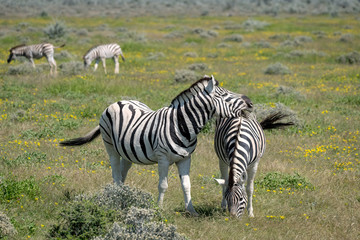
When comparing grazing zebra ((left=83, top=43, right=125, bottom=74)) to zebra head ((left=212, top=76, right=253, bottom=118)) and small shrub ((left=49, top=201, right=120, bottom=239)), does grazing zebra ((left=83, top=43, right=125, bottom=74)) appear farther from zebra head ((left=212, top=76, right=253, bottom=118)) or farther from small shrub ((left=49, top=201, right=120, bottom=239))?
small shrub ((left=49, top=201, right=120, bottom=239))

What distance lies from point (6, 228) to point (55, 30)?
2911 centimetres

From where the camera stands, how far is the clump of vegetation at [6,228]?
16.4 feet

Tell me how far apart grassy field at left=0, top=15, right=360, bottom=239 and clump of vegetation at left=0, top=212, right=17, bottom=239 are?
165 mm

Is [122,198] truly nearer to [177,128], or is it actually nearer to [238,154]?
[177,128]

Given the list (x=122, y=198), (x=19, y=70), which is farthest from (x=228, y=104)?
(x=19, y=70)

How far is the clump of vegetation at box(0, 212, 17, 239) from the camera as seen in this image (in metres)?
5.01

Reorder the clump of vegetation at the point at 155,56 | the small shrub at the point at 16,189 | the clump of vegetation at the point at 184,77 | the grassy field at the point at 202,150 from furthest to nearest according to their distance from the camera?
the clump of vegetation at the point at 155,56 → the clump of vegetation at the point at 184,77 → the small shrub at the point at 16,189 → the grassy field at the point at 202,150

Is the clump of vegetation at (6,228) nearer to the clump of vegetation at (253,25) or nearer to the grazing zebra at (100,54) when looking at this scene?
the grazing zebra at (100,54)

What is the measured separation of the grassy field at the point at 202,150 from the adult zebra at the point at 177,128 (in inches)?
29.2

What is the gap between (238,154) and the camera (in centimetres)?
557

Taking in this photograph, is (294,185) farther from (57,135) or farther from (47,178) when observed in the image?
(57,135)

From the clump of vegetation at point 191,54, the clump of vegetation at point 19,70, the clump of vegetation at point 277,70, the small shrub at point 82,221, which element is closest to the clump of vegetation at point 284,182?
the small shrub at point 82,221

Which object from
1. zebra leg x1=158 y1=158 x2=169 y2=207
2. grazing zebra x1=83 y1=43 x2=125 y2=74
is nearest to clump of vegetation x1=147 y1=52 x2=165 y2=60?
grazing zebra x1=83 y1=43 x2=125 y2=74

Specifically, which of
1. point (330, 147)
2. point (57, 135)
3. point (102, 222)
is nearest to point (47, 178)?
point (102, 222)
